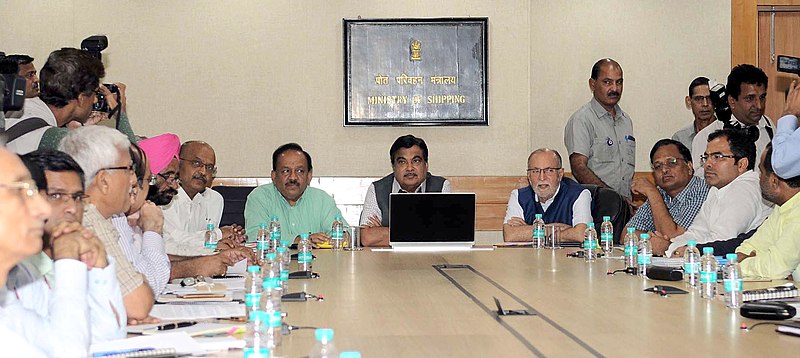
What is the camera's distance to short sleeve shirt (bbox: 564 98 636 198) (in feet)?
23.6

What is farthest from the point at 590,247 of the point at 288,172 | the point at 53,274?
the point at 53,274

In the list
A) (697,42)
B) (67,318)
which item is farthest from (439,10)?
(67,318)

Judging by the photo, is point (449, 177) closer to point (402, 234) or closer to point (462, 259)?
point (402, 234)

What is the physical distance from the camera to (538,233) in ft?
18.0

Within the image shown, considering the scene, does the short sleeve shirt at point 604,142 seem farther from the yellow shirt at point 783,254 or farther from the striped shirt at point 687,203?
the yellow shirt at point 783,254

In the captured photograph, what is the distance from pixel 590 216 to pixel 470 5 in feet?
7.45

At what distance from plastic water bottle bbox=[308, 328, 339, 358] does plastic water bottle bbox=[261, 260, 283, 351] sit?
12 centimetres

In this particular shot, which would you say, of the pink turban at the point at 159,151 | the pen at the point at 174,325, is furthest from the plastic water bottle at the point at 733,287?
the pink turban at the point at 159,151

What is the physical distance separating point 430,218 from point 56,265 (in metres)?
3.28

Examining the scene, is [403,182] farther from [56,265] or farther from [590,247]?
[56,265]

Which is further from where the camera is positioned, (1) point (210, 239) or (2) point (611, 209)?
(2) point (611, 209)

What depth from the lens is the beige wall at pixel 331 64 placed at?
7.36 m

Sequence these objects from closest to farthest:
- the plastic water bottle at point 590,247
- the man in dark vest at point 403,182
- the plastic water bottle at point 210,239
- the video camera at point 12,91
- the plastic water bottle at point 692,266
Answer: the video camera at point 12,91, the plastic water bottle at point 692,266, the plastic water bottle at point 590,247, the plastic water bottle at point 210,239, the man in dark vest at point 403,182

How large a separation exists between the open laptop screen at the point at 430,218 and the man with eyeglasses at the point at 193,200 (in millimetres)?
1174
